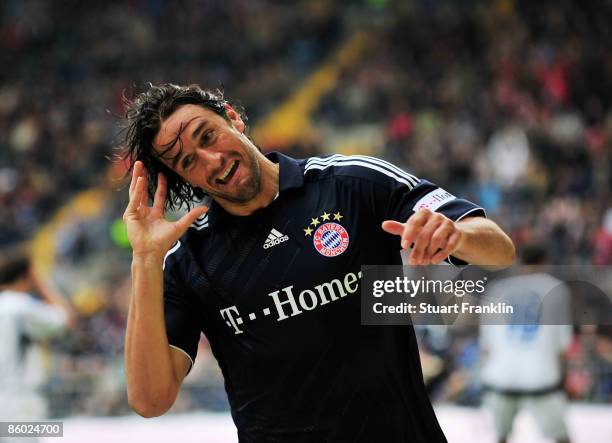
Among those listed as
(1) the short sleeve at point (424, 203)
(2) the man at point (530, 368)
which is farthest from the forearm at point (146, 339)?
(2) the man at point (530, 368)

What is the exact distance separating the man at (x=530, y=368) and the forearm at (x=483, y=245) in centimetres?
366

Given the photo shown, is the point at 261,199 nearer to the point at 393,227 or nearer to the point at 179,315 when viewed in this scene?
the point at 179,315

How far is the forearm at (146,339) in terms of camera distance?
9.07ft

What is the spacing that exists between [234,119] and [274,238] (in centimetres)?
53

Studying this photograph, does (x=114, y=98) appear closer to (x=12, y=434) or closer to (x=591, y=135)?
(x=591, y=135)

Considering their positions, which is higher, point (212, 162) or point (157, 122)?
point (157, 122)

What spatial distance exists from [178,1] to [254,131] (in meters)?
5.61

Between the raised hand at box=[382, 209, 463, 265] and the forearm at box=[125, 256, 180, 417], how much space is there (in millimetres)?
867

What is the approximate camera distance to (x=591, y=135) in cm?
1377

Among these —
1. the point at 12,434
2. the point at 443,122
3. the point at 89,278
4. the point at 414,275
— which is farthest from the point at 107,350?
the point at 414,275

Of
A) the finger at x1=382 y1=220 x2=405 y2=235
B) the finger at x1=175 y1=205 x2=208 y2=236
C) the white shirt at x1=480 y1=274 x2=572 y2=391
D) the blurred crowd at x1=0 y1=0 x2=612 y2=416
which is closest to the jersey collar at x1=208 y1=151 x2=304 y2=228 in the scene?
the finger at x1=175 y1=205 x2=208 y2=236

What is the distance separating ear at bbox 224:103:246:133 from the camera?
122 inches

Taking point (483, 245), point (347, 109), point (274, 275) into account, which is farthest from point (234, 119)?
point (347, 109)

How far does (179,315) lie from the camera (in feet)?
9.64
